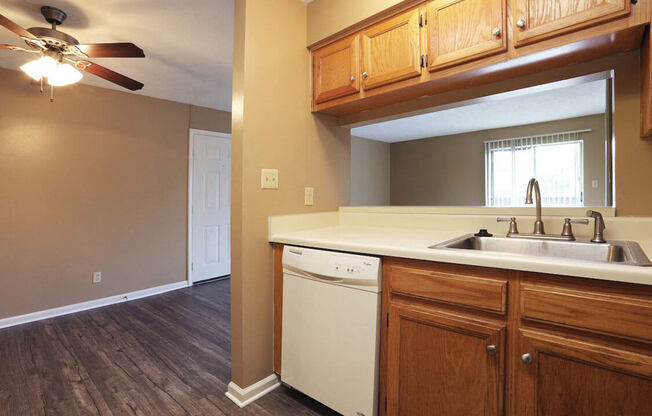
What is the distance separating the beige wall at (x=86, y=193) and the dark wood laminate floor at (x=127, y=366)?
0.43 meters

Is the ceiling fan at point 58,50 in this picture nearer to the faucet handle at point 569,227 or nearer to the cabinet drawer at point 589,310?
the cabinet drawer at point 589,310

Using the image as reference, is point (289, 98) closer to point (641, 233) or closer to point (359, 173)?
point (641, 233)

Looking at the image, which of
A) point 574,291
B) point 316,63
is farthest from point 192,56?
point 574,291

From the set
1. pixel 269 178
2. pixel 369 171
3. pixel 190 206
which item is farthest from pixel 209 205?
pixel 369 171

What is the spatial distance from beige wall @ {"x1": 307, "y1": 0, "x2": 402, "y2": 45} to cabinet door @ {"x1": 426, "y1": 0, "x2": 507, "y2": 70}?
25cm

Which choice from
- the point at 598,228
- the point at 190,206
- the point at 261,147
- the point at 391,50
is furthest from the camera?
the point at 190,206

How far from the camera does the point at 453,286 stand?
3.56 feet

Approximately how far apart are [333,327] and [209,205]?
3263 mm

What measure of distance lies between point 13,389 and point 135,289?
1778mm

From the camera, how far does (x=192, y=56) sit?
2646mm

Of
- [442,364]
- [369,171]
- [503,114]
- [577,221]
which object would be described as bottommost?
[442,364]

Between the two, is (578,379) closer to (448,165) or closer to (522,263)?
(522,263)

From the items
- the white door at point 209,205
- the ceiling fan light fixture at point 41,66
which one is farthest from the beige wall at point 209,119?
the ceiling fan light fixture at point 41,66

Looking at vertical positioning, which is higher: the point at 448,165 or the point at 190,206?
the point at 448,165
